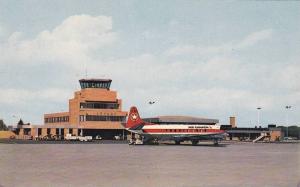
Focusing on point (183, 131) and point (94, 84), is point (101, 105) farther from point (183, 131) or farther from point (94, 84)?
point (183, 131)

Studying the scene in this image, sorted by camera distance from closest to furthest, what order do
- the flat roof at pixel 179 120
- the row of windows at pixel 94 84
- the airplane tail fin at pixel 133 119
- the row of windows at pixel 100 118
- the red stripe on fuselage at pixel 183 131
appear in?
the red stripe on fuselage at pixel 183 131, the airplane tail fin at pixel 133 119, the row of windows at pixel 100 118, the row of windows at pixel 94 84, the flat roof at pixel 179 120

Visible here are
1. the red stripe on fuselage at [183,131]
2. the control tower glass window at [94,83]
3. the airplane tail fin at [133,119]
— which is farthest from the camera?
the control tower glass window at [94,83]

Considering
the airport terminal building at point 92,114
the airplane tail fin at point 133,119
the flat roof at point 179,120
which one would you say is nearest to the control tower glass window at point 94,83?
the airport terminal building at point 92,114

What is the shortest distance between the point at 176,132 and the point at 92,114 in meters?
57.8

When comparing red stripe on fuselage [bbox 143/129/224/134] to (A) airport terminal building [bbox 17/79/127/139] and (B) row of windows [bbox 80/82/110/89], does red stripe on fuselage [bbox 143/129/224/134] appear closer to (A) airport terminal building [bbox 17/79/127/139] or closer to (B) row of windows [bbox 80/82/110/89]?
(A) airport terminal building [bbox 17/79/127/139]

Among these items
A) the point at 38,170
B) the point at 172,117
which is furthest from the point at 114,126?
the point at 38,170

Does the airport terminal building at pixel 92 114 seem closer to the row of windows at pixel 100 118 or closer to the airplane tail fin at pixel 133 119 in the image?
the row of windows at pixel 100 118

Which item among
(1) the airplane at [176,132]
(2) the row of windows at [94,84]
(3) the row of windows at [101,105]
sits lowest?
(1) the airplane at [176,132]

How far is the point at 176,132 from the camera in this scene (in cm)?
10794

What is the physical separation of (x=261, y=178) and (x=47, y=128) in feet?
472

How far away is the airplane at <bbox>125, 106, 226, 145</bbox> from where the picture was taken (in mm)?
104562

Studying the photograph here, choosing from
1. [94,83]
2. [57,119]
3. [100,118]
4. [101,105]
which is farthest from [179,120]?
[57,119]

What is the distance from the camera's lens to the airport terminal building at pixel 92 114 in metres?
158

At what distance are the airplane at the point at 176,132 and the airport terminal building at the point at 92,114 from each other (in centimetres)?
4668
